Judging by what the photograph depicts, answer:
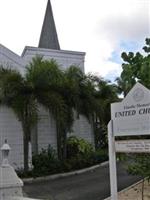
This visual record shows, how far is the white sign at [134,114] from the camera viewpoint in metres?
6.30

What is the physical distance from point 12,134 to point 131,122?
10018 millimetres

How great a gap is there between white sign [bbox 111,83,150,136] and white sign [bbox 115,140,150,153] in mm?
138

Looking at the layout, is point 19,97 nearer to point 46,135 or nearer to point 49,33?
point 46,135

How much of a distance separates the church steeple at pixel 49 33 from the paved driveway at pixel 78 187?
1470 centimetres

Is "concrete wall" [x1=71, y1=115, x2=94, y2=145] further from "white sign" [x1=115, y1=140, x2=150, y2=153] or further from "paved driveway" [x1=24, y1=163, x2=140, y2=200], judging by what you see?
"white sign" [x1=115, y1=140, x2=150, y2=153]

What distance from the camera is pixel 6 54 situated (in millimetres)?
17547

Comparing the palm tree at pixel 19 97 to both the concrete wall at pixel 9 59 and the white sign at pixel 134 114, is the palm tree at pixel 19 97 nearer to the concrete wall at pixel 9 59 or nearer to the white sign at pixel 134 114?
the concrete wall at pixel 9 59

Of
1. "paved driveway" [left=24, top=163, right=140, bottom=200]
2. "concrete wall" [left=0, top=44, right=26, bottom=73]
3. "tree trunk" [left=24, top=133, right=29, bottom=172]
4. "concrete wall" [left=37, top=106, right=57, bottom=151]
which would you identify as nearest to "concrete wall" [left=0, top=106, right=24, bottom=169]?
"tree trunk" [left=24, top=133, right=29, bottom=172]

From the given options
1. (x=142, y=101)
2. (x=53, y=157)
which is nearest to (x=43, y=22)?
(x=53, y=157)

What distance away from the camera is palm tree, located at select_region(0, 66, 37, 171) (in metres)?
14.2

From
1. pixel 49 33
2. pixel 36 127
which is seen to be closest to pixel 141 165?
pixel 36 127

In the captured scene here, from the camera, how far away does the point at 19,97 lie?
14.3 m

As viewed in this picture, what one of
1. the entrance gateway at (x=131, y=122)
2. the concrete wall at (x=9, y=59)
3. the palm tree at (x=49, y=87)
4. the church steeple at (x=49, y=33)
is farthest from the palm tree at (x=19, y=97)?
the church steeple at (x=49, y=33)

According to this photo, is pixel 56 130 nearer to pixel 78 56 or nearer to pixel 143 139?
pixel 78 56
